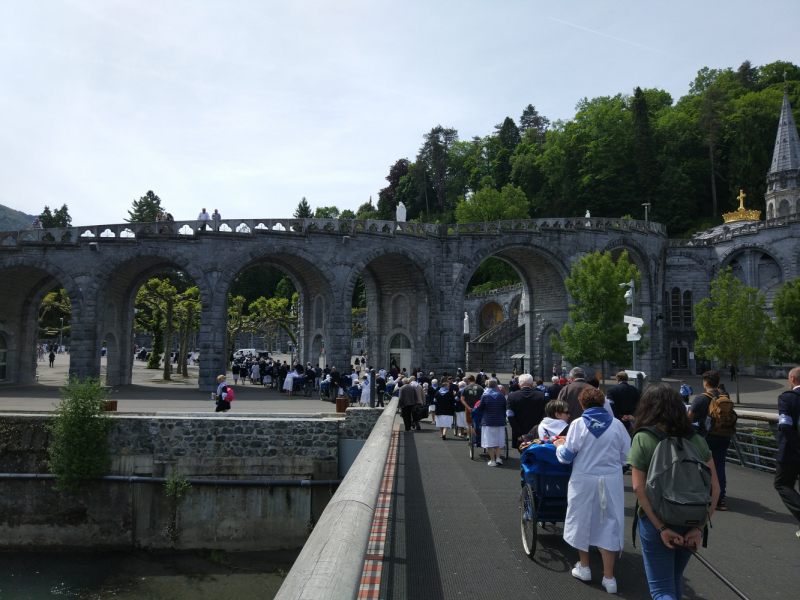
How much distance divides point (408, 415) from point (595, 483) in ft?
33.0

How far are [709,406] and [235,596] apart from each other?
9.17 meters

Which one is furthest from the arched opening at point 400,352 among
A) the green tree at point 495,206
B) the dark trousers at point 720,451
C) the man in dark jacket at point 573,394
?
the green tree at point 495,206

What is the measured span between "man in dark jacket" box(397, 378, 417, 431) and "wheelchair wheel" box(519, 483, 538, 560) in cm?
835

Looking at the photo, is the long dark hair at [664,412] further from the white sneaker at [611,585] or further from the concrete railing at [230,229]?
the concrete railing at [230,229]

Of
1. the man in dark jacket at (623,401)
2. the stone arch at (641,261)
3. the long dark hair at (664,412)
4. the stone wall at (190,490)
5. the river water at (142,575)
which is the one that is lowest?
the river water at (142,575)

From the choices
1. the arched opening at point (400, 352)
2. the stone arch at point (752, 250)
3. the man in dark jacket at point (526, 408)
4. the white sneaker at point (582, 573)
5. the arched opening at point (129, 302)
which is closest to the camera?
the white sneaker at point (582, 573)

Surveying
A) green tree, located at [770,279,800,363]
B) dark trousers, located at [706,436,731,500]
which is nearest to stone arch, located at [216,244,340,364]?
green tree, located at [770,279,800,363]

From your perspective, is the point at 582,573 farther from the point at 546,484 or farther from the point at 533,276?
the point at 533,276

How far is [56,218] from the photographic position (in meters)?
72.3

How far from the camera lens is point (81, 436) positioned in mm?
12914

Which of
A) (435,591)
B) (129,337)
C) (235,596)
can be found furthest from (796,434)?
(129,337)

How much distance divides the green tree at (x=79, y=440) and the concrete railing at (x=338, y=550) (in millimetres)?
9966

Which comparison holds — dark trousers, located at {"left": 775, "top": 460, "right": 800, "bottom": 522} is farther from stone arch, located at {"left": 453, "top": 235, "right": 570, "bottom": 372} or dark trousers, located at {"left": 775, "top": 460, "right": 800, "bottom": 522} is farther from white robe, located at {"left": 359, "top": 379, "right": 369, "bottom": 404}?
stone arch, located at {"left": 453, "top": 235, "right": 570, "bottom": 372}

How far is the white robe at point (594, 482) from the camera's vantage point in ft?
15.0
